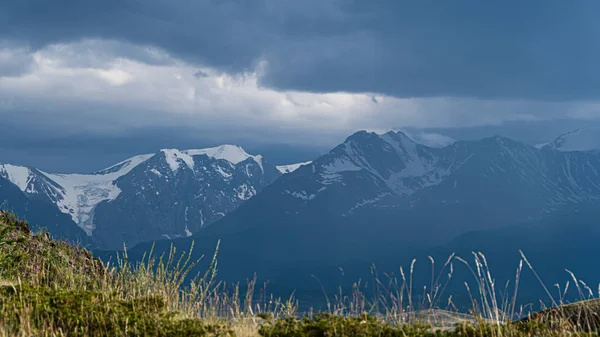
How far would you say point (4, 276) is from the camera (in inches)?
573

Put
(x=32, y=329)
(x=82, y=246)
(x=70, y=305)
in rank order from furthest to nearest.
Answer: (x=82, y=246) → (x=70, y=305) → (x=32, y=329)

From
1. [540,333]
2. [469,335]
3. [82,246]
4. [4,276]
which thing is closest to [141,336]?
[469,335]

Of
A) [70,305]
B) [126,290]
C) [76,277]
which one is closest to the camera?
[70,305]

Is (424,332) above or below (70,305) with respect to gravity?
below

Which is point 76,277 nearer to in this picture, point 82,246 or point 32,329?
point 82,246

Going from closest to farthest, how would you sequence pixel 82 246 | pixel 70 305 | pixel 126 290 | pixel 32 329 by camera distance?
1. pixel 32 329
2. pixel 70 305
3. pixel 126 290
4. pixel 82 246

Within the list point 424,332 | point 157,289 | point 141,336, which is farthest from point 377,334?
point 157,289

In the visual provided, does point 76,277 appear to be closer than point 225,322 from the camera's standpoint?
No

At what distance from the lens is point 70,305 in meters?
9.67

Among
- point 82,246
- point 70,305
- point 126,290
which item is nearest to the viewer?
point 70,305

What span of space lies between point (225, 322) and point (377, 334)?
267cm

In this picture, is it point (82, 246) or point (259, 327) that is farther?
point (82, 246)

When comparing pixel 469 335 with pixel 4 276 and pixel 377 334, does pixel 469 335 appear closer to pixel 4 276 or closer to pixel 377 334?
pixel 377 334

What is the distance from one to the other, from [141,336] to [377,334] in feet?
11.3
